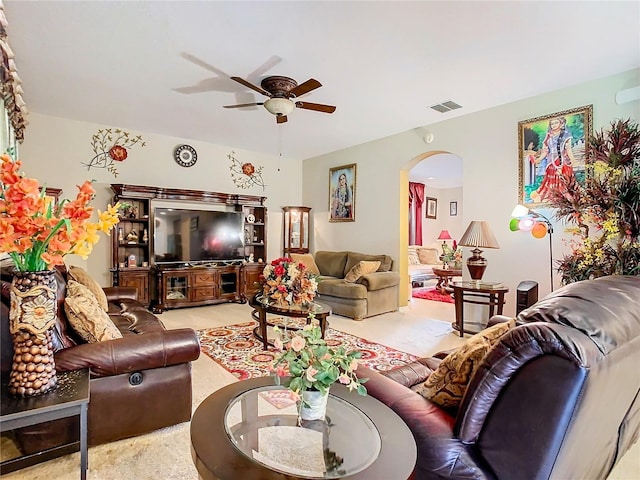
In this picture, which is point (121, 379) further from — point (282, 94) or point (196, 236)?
point (196, 236)

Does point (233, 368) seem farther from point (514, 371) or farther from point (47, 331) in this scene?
point (514, 371)

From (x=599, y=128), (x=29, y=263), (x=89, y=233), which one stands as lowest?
(x=29, y=263)

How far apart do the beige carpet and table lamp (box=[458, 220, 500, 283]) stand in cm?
84

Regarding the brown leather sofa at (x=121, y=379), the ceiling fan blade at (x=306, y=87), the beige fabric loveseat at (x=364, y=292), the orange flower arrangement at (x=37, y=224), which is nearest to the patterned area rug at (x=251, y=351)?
the beige fabric loveseat at (x=364, y=292)

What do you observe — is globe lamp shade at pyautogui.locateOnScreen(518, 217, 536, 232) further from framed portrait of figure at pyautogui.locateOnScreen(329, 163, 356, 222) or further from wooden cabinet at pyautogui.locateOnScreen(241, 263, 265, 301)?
wooden cabinet at pyautogui.locateOnScreen(241, 263, 265, 301)

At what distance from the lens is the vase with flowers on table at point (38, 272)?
4.71 ft

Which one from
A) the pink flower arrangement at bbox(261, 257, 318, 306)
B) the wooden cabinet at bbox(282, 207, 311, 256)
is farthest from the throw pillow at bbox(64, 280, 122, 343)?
the wooden cabinet at bbox(282, 207, 311, 256)

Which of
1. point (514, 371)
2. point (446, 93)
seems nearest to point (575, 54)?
point (446, 93)

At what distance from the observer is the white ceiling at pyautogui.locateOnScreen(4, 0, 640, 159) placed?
2.49 meters

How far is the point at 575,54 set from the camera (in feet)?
10.0

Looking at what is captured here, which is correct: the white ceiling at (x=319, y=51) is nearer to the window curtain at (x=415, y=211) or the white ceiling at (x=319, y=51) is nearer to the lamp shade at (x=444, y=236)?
the window curtain at (x=415, y=211)

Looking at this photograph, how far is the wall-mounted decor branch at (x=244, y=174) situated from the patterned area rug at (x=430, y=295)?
385cm

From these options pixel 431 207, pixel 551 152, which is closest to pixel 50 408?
pixel 551 152

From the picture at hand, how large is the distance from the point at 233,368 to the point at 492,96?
3.98m
